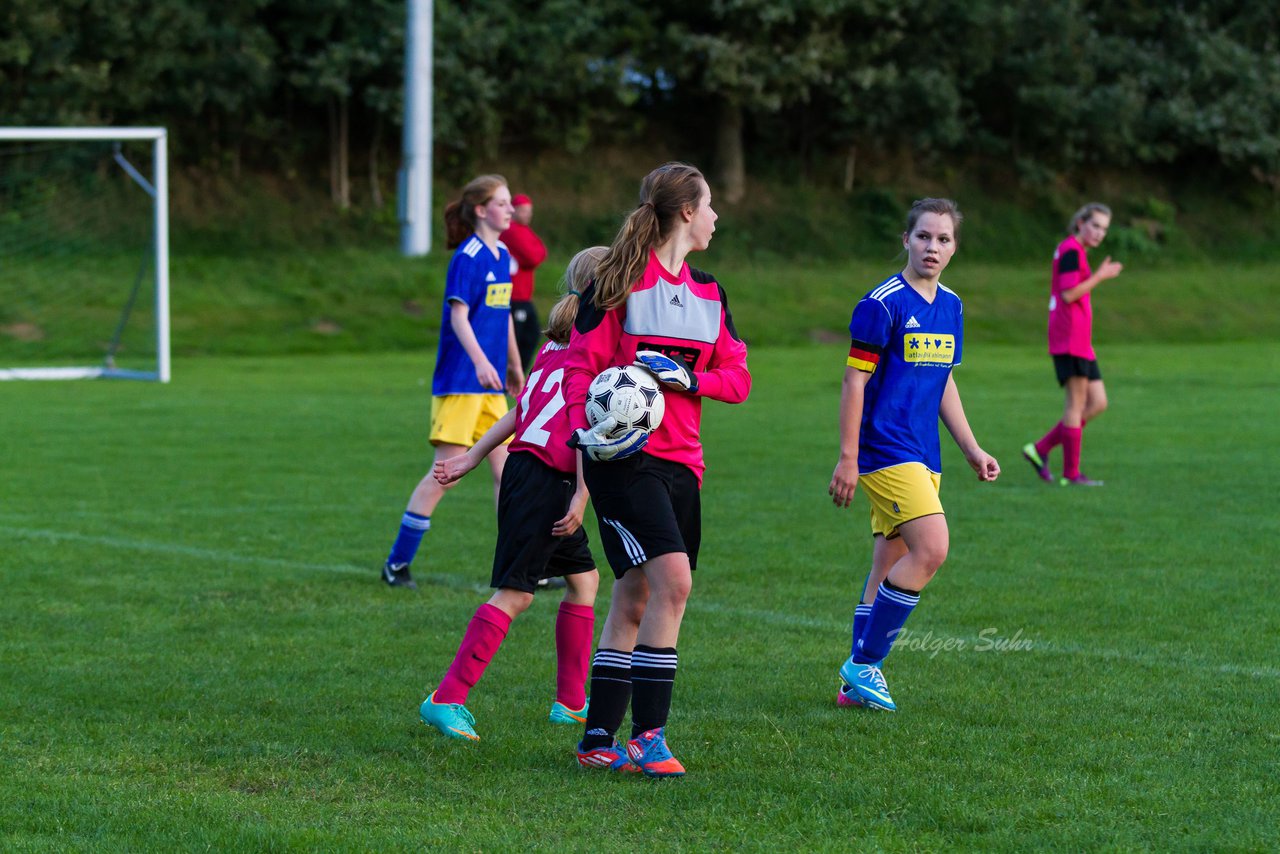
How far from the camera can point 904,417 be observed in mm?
5270

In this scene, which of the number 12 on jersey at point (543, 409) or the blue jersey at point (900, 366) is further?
the blue jersey at point (900, 366)

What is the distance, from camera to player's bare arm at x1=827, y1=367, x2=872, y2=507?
195 inches

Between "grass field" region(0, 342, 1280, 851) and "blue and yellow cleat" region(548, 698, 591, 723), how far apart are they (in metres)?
0.09

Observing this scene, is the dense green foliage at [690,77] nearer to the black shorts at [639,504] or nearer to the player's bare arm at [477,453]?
the player's bare arm at [477,453]

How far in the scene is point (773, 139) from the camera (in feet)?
130

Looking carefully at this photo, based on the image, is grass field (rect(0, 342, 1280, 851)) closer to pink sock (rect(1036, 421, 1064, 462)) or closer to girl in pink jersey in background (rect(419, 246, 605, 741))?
girl in pink jersey in background (rect(419, 246, 605, 741))

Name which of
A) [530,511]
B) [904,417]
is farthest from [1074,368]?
[530,511]

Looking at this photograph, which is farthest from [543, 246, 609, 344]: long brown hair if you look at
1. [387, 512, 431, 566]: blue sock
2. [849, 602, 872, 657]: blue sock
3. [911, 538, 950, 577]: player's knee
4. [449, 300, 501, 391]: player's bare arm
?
[387, 512, 431, 566]: blue sock

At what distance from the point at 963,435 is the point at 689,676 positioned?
1.31 m

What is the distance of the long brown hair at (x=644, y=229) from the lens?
4375mm

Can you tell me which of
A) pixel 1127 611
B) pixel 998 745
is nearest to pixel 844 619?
pixel 1127 611

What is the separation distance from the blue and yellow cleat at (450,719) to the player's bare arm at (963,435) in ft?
6.03

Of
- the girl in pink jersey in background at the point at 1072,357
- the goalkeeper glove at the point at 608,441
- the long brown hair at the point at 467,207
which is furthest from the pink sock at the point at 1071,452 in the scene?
the goalkeeper glove at the point at 608,441

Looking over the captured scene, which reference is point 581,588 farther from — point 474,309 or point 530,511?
point 474,309
